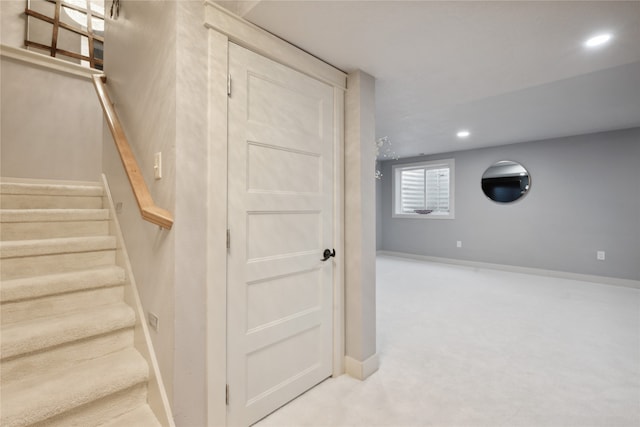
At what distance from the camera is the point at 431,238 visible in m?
6.70

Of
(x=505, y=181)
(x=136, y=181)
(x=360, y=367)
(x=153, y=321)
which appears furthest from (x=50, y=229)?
(x=505, y=181)

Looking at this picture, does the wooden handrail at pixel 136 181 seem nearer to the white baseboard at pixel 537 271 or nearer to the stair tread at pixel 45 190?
the stair tread at pixel 45 190

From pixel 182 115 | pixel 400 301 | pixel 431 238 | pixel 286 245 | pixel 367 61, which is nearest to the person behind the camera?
pixel 182 115

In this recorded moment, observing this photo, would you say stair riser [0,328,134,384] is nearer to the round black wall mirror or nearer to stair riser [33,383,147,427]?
stair riser [33,383,147,427]

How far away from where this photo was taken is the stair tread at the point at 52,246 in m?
1.81

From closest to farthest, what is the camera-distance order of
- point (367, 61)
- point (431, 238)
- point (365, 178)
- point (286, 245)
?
point (286, 245) < point (367, 61) < point (365, 178) < point (431, 238)

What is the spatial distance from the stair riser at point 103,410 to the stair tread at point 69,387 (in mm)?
45

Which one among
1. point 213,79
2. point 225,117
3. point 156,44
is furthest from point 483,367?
point 156,44

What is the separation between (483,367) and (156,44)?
10.2 feet

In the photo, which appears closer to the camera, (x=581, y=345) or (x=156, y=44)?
(x=156, y=44)

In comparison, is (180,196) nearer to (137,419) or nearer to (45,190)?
(137,419)

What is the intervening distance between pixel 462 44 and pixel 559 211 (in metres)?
4.71

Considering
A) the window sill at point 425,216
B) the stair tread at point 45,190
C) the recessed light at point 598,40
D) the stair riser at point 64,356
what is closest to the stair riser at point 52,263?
the stair riser at point 64,356

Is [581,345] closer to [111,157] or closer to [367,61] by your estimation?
[367,61]
